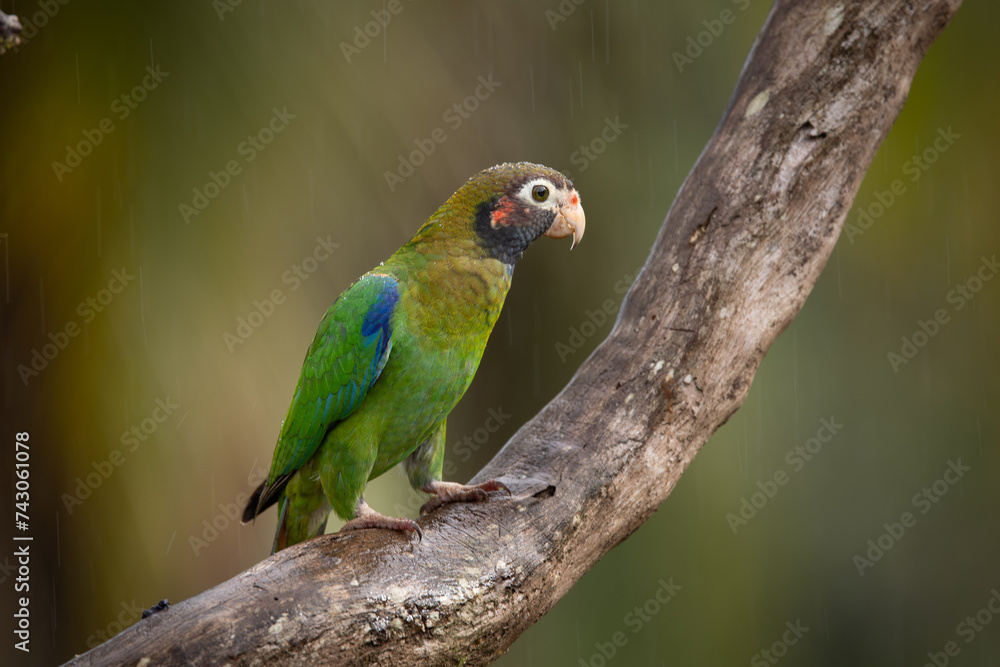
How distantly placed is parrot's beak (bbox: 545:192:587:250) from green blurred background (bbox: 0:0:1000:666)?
2.73m

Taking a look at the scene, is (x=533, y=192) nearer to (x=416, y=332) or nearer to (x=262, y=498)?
(x=416, y=332)

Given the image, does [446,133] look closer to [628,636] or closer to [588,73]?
[588,73]

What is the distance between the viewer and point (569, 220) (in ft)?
11.2

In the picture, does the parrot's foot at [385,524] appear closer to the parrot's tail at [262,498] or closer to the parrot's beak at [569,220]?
the parrot's tail at [262,498]

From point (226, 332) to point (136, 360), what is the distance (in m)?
0.60

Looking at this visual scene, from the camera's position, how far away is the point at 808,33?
370 cm

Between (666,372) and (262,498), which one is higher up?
(666,372)

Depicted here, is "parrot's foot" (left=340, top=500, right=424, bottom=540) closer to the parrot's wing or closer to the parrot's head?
the parrot's wing

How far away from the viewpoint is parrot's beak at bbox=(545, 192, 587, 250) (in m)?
3.41

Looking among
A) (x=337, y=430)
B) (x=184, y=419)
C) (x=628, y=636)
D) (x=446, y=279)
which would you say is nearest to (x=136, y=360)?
(x=184, y=419)

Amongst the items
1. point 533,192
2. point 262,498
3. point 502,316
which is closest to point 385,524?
point 262,498

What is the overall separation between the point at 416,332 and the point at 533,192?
781 millimetres

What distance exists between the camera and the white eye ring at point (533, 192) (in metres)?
3.32

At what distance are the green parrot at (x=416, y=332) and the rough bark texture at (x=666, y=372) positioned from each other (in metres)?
0.36
